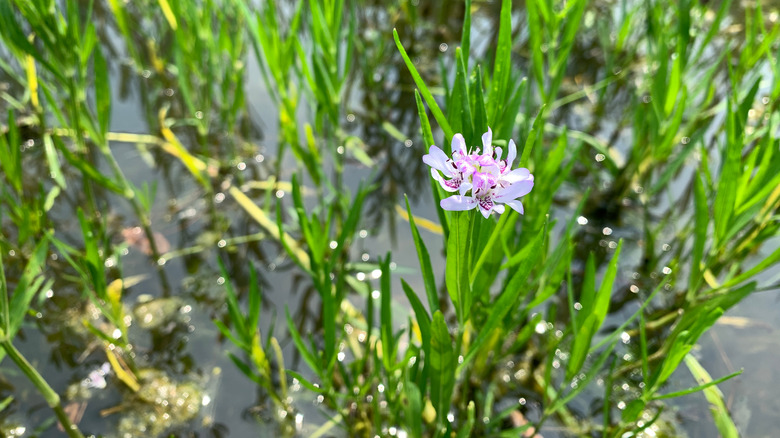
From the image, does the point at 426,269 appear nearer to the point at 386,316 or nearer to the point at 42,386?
the point at 386,316

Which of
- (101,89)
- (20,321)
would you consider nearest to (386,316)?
(20,321)

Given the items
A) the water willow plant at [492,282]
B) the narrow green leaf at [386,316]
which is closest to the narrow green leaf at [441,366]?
the water willow plant at [492,282]

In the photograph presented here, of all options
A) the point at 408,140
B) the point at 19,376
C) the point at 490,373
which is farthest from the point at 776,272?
the point at 19,376

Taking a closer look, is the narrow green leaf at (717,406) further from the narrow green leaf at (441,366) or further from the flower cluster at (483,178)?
the flower cluster at (483,178)

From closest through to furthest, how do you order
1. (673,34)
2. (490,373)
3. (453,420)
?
(453,420) → (490,373) → (673,34)

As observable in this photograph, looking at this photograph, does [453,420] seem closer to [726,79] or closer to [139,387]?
[139,387]

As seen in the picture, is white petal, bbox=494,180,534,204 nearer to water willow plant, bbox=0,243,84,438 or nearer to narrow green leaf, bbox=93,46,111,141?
water willow plant, bbox=0,243,84,438

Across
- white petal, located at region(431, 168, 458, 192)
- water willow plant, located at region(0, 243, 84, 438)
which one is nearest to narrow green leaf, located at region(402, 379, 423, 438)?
white petal, located at region(431, 168, 458, 192)
